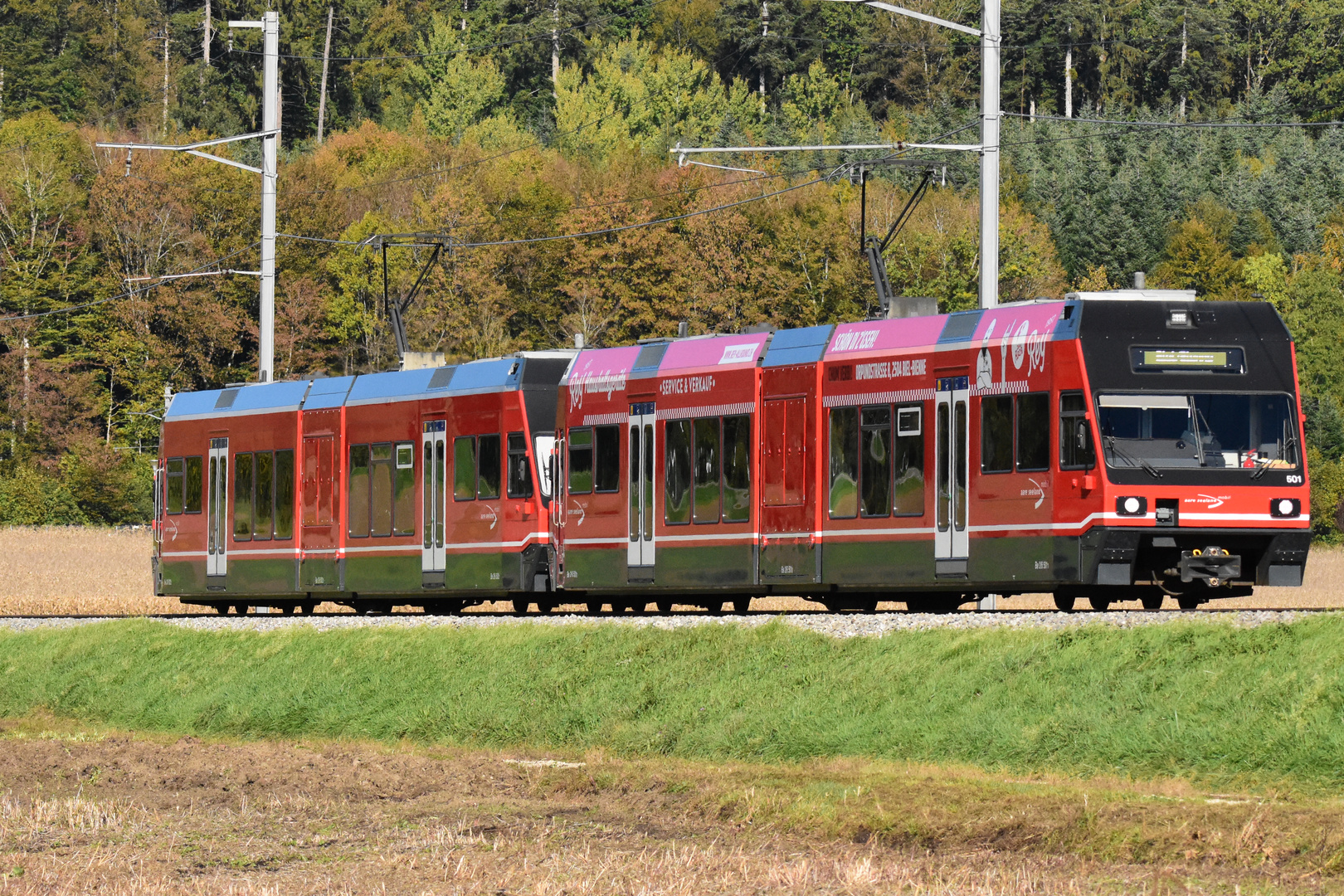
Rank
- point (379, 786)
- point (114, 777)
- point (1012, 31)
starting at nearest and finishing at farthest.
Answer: point (379, 786)
point (114, 777)
point (1012, 31)

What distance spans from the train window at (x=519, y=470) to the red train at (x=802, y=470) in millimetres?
30

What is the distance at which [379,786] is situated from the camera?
1844cm

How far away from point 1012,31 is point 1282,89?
1913 centimetres

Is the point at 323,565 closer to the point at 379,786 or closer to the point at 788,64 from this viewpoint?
the point at 379,786

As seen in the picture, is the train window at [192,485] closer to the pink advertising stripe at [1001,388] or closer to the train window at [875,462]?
the train window at [875,462]

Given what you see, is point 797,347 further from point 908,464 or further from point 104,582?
point 104,582

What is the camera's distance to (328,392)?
34.4 metres

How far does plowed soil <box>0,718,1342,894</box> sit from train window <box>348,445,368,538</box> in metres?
13.4

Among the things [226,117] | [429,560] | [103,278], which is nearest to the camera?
[429,560]

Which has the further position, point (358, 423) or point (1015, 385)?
point (358, 423)

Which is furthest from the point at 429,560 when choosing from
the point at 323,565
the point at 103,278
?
the point at 103,278

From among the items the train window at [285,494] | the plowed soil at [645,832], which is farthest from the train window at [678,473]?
the train window at [285,494]

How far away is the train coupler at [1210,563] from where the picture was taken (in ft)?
72.7

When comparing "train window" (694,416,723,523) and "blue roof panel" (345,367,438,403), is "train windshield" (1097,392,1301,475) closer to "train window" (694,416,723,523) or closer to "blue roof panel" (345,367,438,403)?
"train window" (694,416,723,523)
